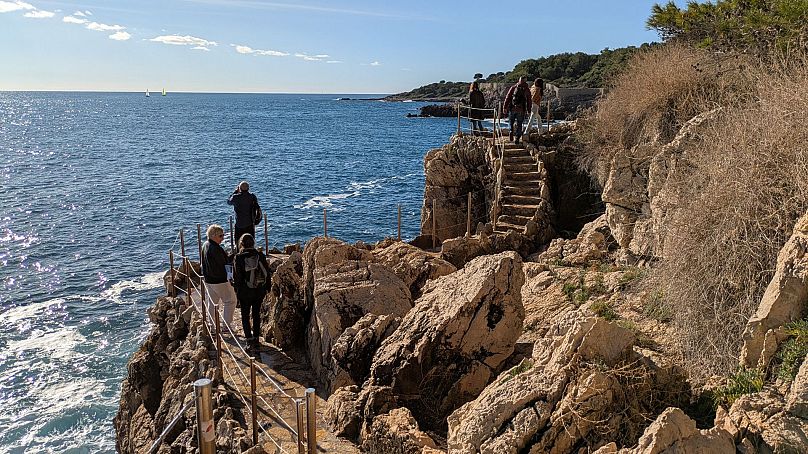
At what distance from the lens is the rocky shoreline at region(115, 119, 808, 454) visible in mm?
5281

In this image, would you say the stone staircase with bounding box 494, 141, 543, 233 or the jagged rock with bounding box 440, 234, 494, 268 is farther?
the stone staircase with bounding box 494, 141, 543, 233

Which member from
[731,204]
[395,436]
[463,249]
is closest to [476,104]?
[463,249]

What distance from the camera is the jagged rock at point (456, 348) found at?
759 centimetres

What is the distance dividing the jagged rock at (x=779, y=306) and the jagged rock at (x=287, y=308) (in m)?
7.22

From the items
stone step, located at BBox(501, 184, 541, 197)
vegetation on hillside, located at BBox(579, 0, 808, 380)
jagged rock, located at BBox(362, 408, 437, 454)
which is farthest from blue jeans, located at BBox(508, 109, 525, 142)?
jagged rock, located at BBox(362, 408, 437, 454)

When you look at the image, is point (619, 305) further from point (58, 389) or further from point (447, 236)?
point (58, 389)

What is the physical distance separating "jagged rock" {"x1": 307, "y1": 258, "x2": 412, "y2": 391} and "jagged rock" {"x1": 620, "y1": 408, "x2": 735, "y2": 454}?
17.4ft

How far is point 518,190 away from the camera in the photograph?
17.8m

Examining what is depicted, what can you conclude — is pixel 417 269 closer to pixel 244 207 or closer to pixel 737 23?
pixel 244 207

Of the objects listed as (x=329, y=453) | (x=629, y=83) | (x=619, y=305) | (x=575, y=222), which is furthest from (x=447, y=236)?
(x=329, y=453)

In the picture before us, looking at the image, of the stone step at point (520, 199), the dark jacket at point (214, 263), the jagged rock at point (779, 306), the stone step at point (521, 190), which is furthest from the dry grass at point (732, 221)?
the stone step at point (521, 190)

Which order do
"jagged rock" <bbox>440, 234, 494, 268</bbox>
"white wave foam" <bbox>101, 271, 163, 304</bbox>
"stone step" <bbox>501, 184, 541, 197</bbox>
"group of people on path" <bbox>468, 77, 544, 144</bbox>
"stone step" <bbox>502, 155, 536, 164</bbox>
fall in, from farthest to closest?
"white wave foam" <bbox>101, 271, 163, 304</bbox> < "group of people on path" <bbox>468, 77, 544, 144</bbox> < "stone step" <bbox>502, 155, 536, 164</bbox> < "stone step" <bbox>501, 184, 541, 197</bbox> < "jagged rock" <bbox>440, 234, 494, 268</bbox>

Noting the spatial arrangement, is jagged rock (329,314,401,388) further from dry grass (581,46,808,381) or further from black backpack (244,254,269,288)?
dry grass (581,46,808,381)

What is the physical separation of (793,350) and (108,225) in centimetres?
3381
